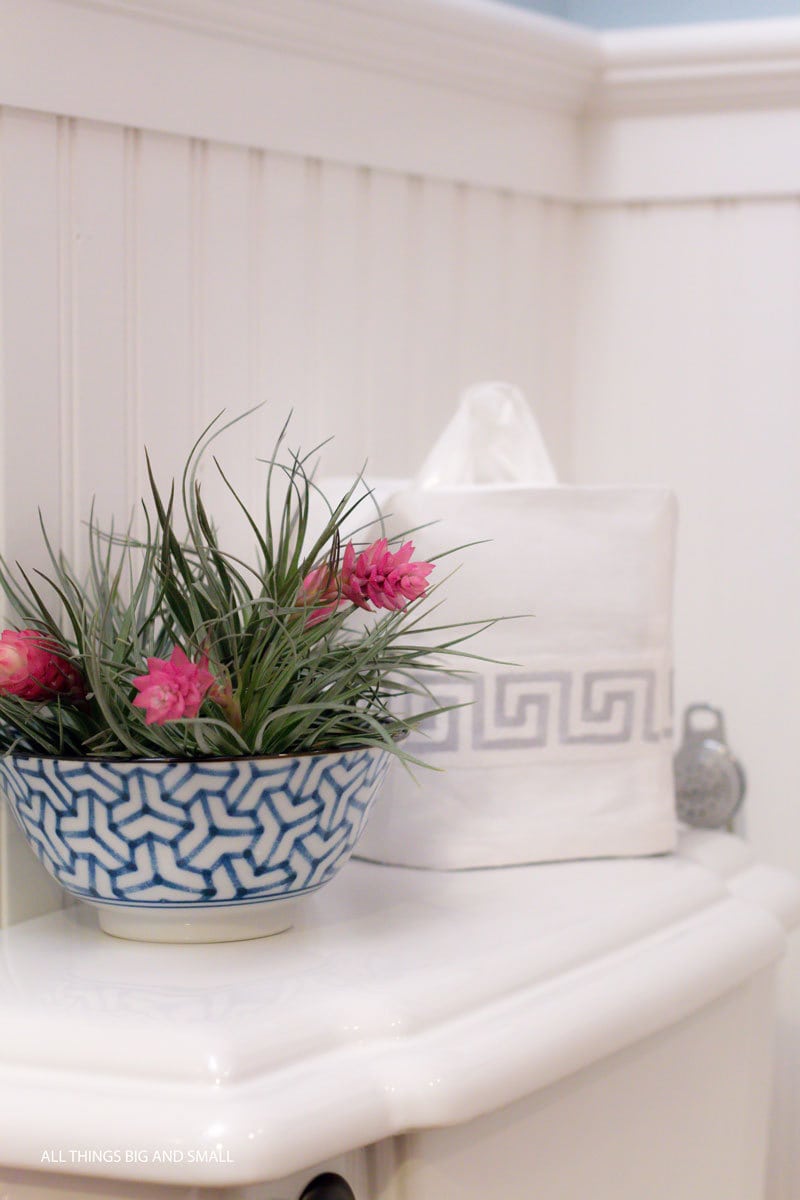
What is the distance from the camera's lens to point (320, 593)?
0.67 metres

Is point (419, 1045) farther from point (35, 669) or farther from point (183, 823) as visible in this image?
point (35, 669)

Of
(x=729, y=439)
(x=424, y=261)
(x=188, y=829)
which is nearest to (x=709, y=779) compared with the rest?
(x=729, y=439)

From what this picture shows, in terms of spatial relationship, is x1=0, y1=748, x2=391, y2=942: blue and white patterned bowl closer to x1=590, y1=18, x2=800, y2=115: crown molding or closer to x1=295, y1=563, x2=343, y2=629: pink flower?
x1=295, y1=563, x2=343, y2=629: pink flower

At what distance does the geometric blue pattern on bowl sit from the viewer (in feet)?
2.07

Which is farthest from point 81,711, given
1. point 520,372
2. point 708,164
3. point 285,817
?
point 708,164

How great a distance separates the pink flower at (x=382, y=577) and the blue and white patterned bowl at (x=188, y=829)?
78 millimetres

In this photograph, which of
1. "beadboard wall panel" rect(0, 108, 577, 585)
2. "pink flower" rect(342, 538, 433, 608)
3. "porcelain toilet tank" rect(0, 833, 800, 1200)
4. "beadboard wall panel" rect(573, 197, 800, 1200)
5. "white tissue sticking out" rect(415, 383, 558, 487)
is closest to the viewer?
"porcelain toilet tank" rect(0, 833, 800, 1200)

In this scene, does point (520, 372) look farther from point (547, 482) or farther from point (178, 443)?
point (178, 443)

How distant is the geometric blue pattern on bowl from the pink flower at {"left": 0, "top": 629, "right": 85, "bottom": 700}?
0.11ft

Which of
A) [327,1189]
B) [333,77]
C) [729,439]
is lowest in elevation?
[327,1189]

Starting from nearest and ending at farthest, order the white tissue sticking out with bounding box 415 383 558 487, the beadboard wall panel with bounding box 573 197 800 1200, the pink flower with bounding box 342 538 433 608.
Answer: the pink flower with bounding box 342 538 433 608
the white tissue sticking out with bounding box 415 383 558 487
the beadboard wall panel with bounding box 573 197 800 1200

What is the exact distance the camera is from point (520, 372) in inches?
43.4

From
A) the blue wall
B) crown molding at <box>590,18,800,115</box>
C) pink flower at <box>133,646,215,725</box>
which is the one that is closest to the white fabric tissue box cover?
pink flower at <box>133,646,215,725</box>

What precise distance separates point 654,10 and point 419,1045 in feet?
2.96
